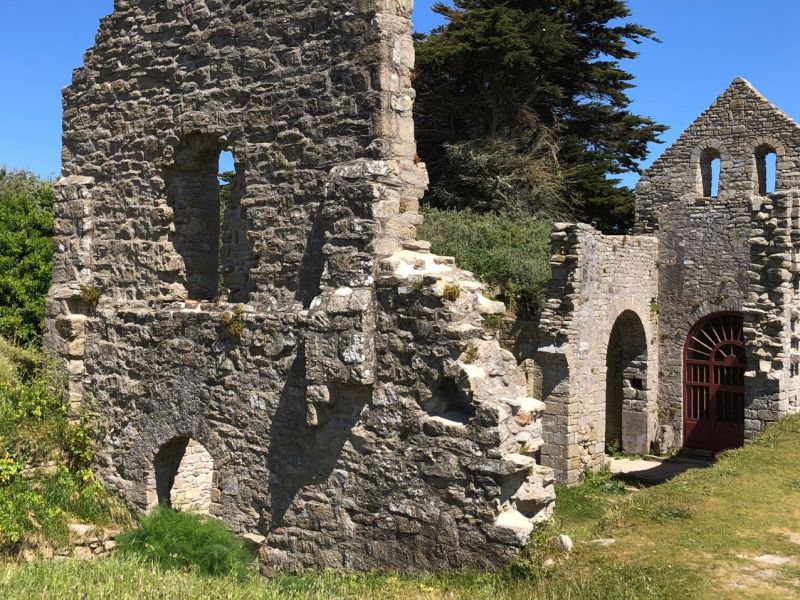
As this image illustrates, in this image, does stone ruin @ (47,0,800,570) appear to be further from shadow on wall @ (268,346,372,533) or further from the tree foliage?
the tree foliage

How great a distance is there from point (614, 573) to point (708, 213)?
1351 centimetres

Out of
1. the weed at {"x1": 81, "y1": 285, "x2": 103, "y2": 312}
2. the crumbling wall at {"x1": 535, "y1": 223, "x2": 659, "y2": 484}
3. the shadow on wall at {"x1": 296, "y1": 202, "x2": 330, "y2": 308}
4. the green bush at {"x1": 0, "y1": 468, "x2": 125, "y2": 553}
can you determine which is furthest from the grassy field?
the crumbling wall at {"x1": 535, "y1": 223, "x2": 659, "y2": 484}

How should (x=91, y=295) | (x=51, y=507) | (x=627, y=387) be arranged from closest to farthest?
(x=51, y=507)
(x=91, y=295)
(x=627, y=387)

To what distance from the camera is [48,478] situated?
922 cm

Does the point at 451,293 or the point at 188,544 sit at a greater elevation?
the point at 451,293

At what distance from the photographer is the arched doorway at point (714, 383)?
686 inches

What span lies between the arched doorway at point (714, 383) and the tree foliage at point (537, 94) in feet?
20.6

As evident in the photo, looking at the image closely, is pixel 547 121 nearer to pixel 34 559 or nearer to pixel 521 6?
pixel 521 6

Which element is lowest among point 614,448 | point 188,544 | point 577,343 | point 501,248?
point 614,448

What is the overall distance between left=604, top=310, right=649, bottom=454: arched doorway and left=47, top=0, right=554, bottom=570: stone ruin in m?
10.8

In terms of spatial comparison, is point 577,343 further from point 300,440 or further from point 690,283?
point 300,440

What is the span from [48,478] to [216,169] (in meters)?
3.90

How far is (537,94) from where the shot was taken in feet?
80.5

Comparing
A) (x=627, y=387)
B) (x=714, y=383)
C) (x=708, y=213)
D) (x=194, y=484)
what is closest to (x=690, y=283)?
(x=708, y=213)
